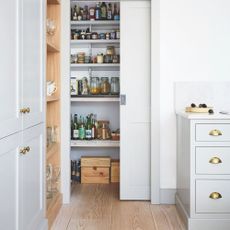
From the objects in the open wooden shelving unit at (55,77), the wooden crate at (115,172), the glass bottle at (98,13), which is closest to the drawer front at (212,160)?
the open wooden shelving unit at (55,77)

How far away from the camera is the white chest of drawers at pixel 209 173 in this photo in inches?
106

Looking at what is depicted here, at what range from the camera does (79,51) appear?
4637mm

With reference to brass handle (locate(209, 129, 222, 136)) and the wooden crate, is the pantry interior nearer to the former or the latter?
the wooden crate

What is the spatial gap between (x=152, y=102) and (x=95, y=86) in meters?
1.22

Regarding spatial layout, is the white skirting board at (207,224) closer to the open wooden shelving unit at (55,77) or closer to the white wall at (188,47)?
the white wall at (188,47)

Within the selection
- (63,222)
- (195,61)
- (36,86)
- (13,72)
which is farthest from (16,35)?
(195,61)

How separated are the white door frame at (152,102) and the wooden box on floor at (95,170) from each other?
3.00ft

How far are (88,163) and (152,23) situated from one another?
6.31 feet

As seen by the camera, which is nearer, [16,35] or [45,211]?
[16,35]

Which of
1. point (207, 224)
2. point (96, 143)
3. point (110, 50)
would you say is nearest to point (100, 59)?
point (110, 50)

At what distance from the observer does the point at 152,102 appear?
341 centimetres

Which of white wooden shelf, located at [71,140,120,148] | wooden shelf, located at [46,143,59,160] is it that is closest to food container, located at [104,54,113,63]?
white wooden shelf, located at [71,140,120,148]

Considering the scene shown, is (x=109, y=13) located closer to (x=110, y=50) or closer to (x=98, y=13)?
(x=98, y=13)

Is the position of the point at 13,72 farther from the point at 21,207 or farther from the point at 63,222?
the point at 63,222
